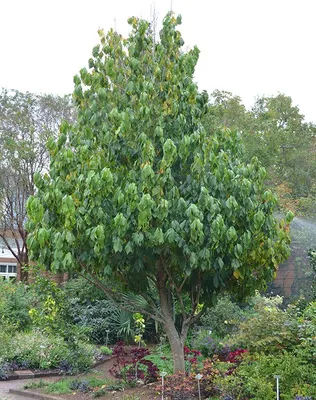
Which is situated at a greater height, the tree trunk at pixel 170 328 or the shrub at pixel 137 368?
the tree trunk at pixel 170 328

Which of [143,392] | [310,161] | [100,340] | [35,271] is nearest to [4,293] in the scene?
[100,340]

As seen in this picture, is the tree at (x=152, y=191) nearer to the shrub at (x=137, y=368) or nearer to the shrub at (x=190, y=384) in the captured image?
the shrub at (x=190, y=384)

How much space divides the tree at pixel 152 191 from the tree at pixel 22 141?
16379 millimetres

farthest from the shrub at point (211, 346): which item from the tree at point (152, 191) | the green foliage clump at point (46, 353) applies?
the green foliage clump at point (46, 353)

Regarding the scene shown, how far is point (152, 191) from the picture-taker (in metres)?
7.70

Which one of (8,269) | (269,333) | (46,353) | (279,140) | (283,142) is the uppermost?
(283,142)

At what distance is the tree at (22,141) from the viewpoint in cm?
2494

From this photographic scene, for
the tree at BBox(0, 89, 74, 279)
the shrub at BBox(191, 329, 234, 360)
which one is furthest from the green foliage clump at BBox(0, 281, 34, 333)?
the tree at BBox(0, 89, 74, 279)

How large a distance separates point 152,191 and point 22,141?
1847cm

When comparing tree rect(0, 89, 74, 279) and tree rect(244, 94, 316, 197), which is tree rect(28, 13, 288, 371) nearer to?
tree rect(244, 94, 316, 197)

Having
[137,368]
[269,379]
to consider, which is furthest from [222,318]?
[269,379]

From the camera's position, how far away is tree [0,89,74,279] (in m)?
24.9

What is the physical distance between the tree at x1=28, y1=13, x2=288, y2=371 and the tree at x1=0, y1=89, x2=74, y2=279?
1638 cm

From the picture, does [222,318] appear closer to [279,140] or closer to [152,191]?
[152,191]
